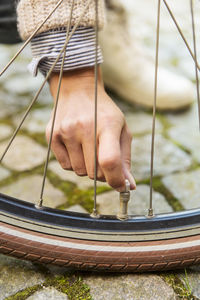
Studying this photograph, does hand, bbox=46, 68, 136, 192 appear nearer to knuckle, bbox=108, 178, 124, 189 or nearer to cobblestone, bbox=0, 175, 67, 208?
knuckle, bbox=108, 178, 124, 189

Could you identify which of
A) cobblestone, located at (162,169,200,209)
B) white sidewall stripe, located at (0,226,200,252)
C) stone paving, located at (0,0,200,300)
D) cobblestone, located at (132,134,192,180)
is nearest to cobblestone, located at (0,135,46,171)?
stone paving, located at (0,0,200,300)

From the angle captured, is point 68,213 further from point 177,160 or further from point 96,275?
point 177,160

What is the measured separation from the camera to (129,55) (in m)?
1.62

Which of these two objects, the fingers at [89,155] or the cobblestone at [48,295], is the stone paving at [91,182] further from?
the fingers at [89,155]

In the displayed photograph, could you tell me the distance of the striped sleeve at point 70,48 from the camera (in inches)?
32.1

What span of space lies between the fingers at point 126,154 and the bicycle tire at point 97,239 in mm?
87

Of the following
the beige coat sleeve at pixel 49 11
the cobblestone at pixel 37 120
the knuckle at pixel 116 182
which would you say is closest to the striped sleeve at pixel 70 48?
the beige coat sleeve at pixel 49 11

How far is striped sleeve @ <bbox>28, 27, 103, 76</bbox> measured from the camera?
81cm

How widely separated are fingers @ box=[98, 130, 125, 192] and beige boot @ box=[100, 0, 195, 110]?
33.5 inches

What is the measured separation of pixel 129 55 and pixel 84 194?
0.72 m

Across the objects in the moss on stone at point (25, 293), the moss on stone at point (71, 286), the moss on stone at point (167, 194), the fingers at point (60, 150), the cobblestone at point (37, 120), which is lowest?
the moss on stone at point (167, 194)

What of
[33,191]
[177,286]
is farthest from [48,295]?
[33,191]

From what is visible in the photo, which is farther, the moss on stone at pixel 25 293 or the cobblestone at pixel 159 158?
the cobblestone at pixel 159 158

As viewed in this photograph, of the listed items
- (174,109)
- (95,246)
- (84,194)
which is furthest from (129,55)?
(95,246)
